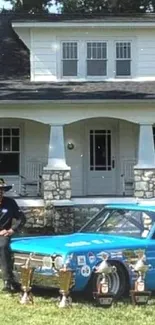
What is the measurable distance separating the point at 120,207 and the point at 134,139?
10574mm

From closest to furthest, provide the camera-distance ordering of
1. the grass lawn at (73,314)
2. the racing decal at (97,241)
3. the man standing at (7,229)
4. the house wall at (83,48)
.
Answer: the grass lawn at (73,314)
the racing decal at (97,241)
the man standing at (7,229)
the house wall at (83,48)

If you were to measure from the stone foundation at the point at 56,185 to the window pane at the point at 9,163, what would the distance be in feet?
8.38

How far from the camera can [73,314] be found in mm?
8242

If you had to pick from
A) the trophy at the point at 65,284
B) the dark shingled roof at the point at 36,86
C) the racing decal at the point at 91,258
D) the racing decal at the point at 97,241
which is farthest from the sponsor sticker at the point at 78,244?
the dark shingled roof at the point at 36,86

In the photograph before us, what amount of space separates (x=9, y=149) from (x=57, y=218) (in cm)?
365

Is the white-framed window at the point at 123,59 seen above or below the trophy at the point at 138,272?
above

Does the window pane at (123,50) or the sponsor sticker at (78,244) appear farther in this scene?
the window pane at (123,50)

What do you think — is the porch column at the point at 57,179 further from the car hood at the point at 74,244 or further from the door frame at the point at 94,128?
the car hood at the point at 74,244

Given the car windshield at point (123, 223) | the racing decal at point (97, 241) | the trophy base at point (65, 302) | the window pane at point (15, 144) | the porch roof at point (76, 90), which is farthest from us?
the window pane at point (15, 144)

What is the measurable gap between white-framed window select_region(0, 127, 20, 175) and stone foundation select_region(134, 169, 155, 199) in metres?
4.11

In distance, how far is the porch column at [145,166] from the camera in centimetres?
1858

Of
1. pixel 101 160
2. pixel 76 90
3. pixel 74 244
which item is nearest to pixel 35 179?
pixel 101 160

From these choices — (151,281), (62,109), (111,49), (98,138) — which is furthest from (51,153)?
(151,281)

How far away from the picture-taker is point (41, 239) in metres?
10.1
